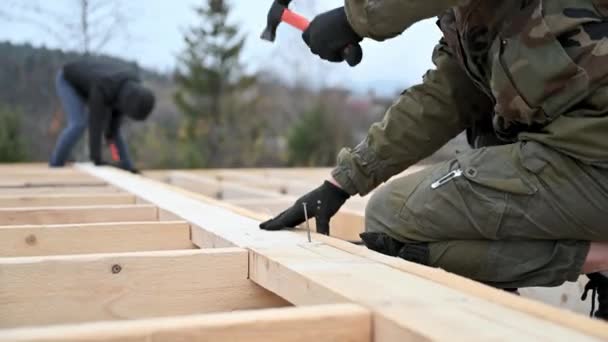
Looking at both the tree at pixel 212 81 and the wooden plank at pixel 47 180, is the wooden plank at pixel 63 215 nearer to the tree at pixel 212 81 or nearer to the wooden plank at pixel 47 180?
the wooden plank at pixel 47 180

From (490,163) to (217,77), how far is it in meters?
17.0

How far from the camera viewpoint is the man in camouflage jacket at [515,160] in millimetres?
1445

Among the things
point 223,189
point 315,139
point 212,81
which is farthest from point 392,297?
point 212,81

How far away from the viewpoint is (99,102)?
5.46m

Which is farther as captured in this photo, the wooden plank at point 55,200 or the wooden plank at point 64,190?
the wooden plank at point 64,190

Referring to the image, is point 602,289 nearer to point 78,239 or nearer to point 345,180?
point 345,180

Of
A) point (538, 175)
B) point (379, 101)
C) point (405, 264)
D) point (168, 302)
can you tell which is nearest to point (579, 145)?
point (538, 175)

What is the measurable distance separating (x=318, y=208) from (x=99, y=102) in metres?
4.00

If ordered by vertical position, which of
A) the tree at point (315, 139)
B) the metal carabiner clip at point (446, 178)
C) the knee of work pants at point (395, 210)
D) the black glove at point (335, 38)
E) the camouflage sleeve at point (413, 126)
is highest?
the black glove at point (335, 38)

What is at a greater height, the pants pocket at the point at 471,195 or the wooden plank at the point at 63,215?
the pants pocket at the point at 471,195

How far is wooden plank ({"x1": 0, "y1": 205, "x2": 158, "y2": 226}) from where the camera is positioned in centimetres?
231

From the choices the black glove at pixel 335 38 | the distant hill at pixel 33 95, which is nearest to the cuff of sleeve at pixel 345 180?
the black glove at pixel 335 38

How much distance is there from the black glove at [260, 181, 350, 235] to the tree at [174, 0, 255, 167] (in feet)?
52.9

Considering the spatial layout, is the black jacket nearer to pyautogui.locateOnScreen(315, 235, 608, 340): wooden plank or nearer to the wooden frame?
the wooden frame
